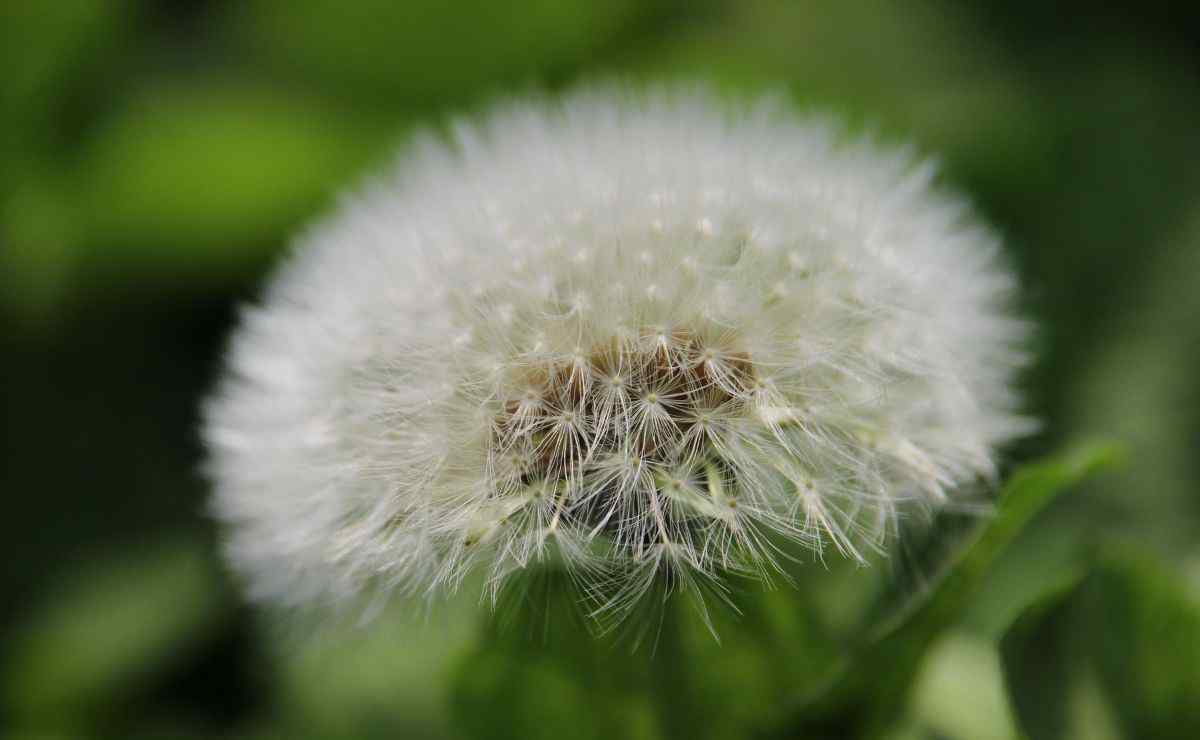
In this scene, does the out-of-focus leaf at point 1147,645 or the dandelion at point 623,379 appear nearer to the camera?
the dandelion at point 623,379

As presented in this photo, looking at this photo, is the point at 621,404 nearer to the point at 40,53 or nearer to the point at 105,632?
the point at 105,632

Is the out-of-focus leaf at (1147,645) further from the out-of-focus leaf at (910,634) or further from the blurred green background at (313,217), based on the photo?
the blurred green background at (313,217)

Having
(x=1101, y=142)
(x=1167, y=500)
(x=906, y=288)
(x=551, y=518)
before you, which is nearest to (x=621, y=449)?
(x=551, y=518)

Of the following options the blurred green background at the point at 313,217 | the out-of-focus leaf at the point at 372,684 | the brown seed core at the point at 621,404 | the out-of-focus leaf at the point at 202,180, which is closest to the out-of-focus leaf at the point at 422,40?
the blurred green background at the point at 313,217

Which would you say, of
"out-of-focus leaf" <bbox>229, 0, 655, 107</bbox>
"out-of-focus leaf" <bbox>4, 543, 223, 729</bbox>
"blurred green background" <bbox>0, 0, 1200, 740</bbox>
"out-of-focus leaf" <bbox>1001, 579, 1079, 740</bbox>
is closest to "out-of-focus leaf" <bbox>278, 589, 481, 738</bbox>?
"blurred green background" <bbox>0, 0, 1200, 740</bbox>

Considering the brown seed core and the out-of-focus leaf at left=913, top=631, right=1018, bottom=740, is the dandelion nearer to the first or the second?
the brown seed core

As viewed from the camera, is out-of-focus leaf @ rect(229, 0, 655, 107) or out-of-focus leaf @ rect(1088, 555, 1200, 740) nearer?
out-of-focus leaf @ rect(1088, 555, 1200, 740)

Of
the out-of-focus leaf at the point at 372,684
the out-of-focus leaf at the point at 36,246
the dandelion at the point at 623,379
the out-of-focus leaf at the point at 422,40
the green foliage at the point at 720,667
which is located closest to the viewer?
the dandelion at the point at 623,379
